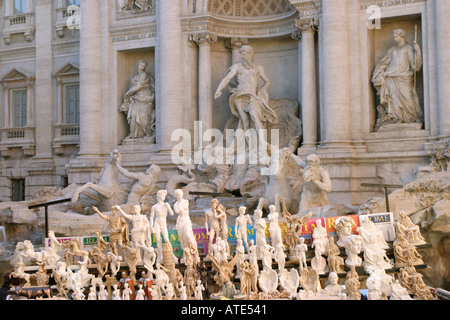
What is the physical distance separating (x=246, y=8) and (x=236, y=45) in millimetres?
1202

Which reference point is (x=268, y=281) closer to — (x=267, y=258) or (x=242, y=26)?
(x=267, y=258)

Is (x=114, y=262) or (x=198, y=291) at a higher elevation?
(x=114, y=262)

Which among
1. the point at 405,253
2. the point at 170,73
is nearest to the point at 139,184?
the point at 170,73

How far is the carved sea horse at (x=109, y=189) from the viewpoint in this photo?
59.7ft

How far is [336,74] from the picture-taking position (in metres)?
18.2

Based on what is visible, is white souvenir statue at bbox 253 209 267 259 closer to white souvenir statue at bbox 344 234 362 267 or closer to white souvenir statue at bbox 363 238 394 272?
white souvenir statue at bbox 344 234 362 267

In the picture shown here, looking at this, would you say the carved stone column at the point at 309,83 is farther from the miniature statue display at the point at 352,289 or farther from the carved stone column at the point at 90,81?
the miniature statue display at the point at 352,289

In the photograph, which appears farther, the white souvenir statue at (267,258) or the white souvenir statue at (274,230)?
the white souvenir statue at (274,230)

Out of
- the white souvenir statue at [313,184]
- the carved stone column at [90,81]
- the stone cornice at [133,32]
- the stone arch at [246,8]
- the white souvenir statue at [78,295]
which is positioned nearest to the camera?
the white souvenir statue at [78,295]

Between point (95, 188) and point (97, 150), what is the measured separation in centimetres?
383

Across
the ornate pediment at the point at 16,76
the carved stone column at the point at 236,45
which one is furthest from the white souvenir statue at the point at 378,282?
the ornate pediment at the point at 16,76

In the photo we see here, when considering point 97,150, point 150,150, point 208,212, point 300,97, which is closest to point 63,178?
point 97,150

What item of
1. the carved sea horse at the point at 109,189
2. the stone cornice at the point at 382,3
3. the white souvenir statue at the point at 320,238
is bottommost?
the white souvenir statue at the point at 320,238

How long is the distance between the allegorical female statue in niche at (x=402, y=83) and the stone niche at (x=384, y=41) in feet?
0.91
